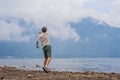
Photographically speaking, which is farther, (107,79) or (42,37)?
(42,37)

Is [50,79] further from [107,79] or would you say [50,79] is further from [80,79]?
[107,79]

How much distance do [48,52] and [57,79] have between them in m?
4.12

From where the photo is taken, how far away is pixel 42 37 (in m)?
22.9

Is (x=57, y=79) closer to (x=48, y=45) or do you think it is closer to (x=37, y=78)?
(x=37, y=78)

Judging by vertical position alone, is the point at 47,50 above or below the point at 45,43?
below

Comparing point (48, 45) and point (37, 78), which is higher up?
point (48, 45)

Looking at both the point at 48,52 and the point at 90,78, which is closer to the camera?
the point at 90,78

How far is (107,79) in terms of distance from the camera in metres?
19.1

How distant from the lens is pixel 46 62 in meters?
22.7

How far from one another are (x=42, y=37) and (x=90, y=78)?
183 inches

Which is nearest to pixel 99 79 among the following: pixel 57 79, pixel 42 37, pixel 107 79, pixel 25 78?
pixel 107 79

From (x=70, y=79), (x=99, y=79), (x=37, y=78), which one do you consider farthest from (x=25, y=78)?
(x=99, y=79)

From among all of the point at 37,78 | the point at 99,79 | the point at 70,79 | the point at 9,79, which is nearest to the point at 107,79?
the point at 99,79

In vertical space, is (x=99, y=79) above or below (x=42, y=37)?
below
